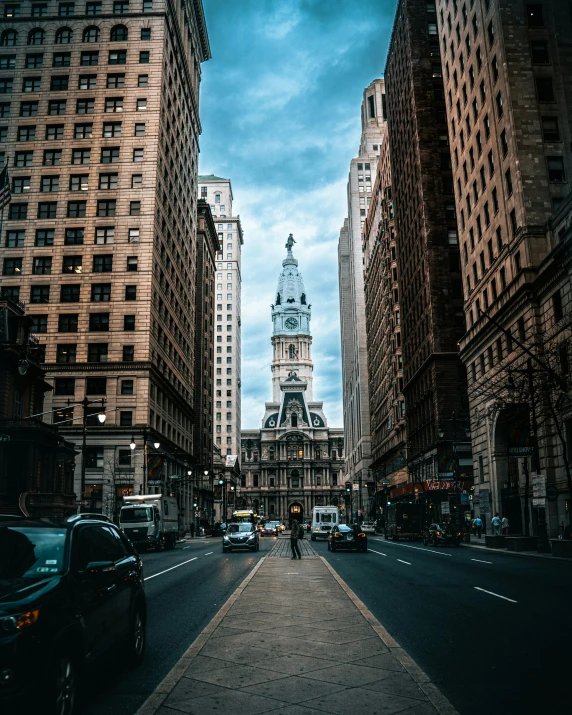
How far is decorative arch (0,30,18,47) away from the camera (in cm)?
6638

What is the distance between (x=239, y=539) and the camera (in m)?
38.2

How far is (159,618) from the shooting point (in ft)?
41.0

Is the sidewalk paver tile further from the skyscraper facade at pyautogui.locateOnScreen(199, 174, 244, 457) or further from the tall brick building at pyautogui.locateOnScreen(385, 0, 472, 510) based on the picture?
the skyscraper facade at pyautogui.locateOnScreen(199, 174, 244, 457)

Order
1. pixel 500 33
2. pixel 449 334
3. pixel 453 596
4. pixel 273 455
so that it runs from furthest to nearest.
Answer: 1. pixel 273 455
2. pixel 449 334
3. pixel 500 33
4. pixel 453 596

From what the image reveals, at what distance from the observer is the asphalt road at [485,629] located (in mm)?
7074

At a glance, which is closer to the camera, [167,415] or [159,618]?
[159,618]

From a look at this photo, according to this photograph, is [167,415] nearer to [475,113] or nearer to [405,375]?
[405,375]

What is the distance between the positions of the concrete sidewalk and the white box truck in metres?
27.7

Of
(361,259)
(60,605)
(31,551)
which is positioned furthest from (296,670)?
(361,259)

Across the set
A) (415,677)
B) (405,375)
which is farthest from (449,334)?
(415,677)

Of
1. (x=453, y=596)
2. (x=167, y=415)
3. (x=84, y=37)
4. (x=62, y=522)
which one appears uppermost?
(x=84, y=37)

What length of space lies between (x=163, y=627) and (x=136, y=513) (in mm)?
29199

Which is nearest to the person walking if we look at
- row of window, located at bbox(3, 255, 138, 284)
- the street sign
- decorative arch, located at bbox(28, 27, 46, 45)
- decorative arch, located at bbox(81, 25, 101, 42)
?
the street sign

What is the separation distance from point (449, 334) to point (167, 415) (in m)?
29.9
